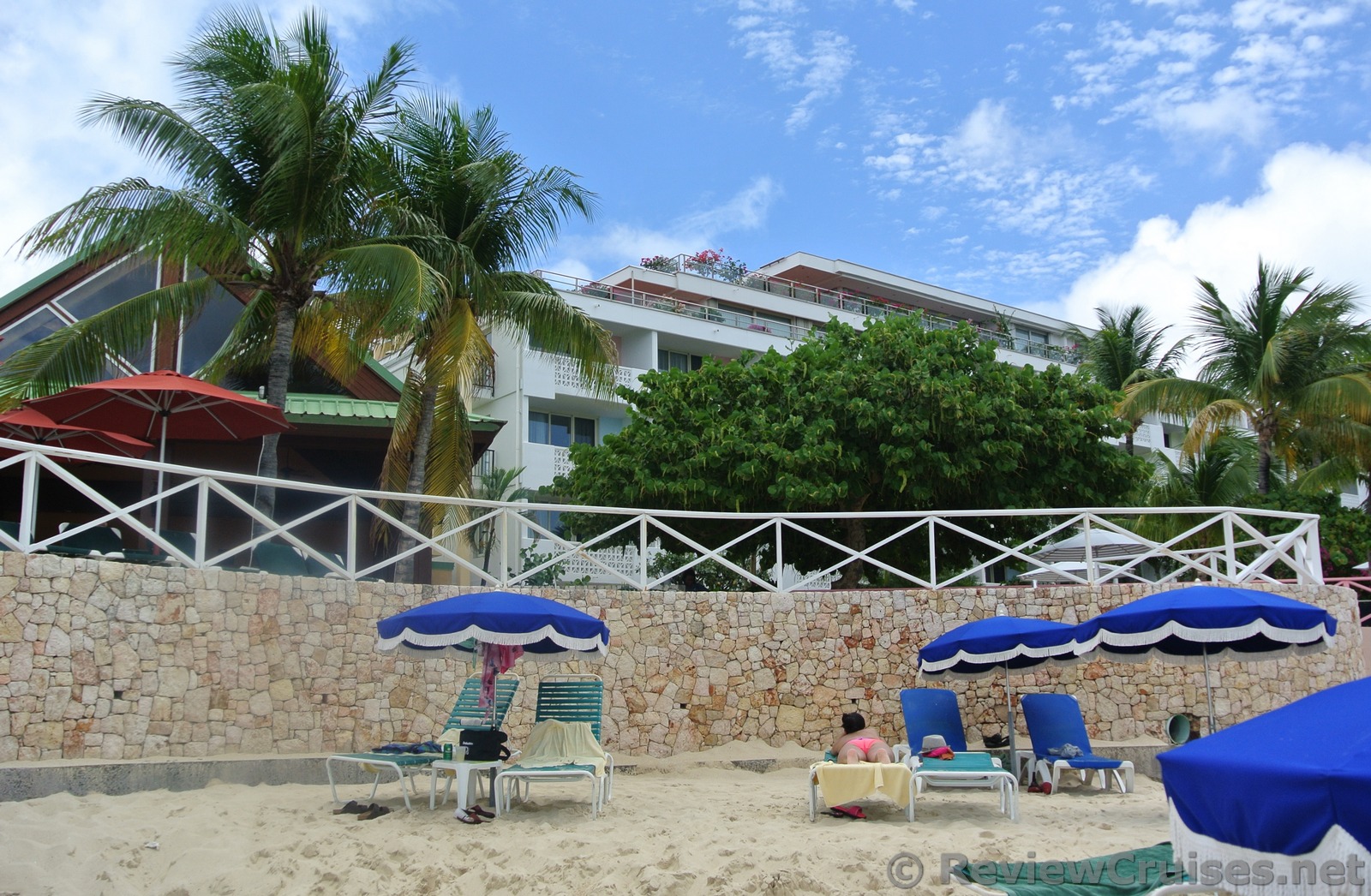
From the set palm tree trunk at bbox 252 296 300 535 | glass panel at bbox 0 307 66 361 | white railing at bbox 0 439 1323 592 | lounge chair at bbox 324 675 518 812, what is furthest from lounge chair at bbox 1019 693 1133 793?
glass panel at bbox 0 307 66 361

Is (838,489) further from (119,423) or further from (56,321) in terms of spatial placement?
(56,321)

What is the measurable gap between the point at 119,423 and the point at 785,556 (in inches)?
406

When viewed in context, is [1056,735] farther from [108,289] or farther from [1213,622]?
[108,289]

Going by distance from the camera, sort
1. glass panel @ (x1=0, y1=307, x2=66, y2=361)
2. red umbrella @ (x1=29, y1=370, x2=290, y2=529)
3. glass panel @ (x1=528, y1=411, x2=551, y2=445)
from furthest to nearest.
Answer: glass panel @ (x1=528, y1=411, x2=551, y2=445) < glass panel @ (x1=0, y1=307, x2=66, y2=361) < red umbrella @ (x1=29, y1=370, x2=290, y2=529)

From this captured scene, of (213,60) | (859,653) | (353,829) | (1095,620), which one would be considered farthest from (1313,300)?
(353,829)

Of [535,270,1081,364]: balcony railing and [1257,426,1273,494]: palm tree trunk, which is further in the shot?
[535,270,1081,364]: balcony railing

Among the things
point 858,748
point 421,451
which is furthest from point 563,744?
point 421,451

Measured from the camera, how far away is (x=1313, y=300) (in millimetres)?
22641

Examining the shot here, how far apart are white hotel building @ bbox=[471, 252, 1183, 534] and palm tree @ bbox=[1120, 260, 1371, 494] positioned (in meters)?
4.28

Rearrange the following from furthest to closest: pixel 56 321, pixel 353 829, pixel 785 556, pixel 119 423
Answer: pixel 785 556
pixel 56 321
pixel 119 423
pixel 353 829

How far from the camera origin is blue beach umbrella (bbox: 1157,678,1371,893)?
2.87m

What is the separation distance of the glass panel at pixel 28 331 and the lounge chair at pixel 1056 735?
13.3m

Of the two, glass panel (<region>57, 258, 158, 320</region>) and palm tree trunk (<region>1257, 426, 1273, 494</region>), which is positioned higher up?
glass panel (<region>57, 258, 158, 320</region>)

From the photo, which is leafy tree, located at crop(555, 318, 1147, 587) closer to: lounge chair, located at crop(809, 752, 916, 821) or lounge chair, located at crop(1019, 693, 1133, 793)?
lounge chair, located at crop(1019, 693, 1133, 793)
